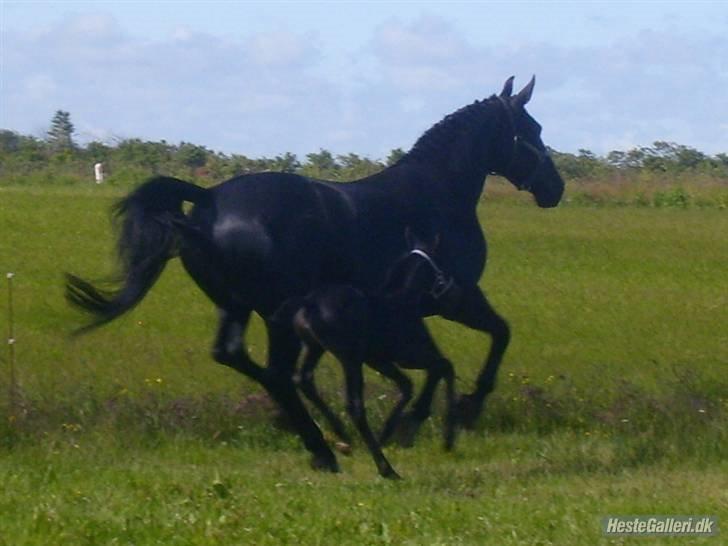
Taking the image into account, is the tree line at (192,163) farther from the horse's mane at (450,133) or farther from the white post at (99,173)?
the horse's mane at (450,133)

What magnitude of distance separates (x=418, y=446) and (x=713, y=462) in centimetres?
199

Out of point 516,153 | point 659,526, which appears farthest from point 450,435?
point 659,526

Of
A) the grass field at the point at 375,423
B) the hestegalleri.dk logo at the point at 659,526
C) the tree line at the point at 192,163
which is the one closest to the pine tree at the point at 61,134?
the tree line at the point at 192,163

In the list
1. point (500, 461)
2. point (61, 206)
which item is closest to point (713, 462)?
point (500, 461)

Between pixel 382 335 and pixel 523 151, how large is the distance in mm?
2141

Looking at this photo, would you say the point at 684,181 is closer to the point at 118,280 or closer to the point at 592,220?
the point at 592,220

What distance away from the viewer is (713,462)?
10734 millimetres

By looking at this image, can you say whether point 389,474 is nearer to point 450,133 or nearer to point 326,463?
point 326,463

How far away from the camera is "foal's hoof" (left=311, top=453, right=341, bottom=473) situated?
10219mm

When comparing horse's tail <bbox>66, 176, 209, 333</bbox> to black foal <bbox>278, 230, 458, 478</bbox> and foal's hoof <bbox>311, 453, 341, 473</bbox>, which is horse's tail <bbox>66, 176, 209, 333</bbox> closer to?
black foal <bbox>278, 230, 458, 478</bbox>

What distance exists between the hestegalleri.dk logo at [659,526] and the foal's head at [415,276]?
8.97ft

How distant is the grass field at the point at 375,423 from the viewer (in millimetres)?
7684

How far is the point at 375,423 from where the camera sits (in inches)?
462

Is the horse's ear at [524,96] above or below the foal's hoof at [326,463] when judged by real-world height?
above
